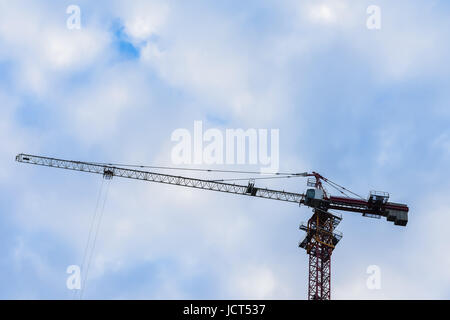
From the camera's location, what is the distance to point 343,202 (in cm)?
13912
